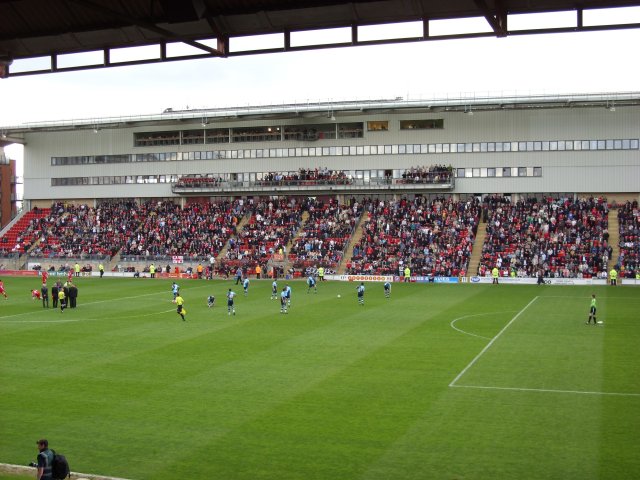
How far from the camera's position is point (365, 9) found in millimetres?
11164

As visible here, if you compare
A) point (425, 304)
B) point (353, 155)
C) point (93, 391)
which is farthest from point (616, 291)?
point (93, 391)

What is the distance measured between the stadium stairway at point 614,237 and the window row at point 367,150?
6732 mm

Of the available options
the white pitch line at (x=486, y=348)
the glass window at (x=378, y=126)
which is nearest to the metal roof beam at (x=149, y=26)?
the white pitch line at (x=486, y=348)

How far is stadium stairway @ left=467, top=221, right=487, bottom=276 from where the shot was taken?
59.6 m

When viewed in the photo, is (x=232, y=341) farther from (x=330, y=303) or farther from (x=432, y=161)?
(x=432, y=161)

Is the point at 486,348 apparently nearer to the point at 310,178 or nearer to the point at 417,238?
the point at 417,238

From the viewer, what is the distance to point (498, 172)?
226ft

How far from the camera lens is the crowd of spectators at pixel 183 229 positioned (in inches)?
2726

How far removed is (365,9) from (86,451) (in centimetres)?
1097

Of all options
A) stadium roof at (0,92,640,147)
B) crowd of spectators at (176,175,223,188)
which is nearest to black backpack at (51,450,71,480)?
stadium roof at (0,92,640,147)

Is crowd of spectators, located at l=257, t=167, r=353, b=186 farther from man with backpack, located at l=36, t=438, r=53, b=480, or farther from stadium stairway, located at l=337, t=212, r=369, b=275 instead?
man with backpack, located at l=36, t=438, r=53, b=480

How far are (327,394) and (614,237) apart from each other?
47.5 m

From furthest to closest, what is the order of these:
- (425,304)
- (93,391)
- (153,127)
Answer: (153,127) → (425,304) → (93,391)

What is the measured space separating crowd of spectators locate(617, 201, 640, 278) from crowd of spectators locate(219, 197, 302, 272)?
95.4ft
